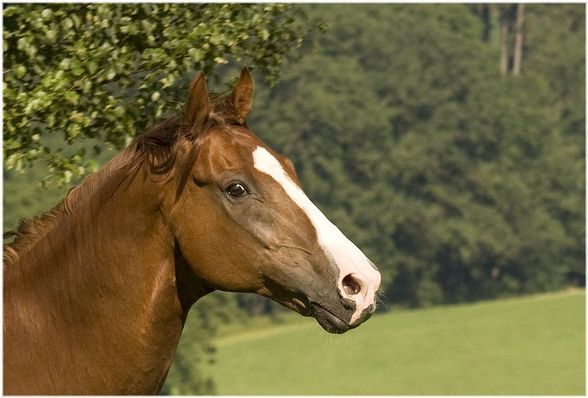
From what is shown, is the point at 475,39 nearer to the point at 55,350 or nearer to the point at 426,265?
the point at 426,265

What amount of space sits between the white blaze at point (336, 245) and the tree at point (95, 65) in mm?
2779

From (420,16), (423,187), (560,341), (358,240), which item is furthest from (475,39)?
(560,341)

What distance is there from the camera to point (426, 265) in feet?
319

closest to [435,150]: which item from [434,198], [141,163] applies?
[434,198]

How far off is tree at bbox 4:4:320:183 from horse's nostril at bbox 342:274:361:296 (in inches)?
129

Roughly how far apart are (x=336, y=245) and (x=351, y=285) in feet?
0.63

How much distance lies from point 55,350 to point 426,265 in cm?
9205

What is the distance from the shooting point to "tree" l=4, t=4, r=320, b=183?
861cm

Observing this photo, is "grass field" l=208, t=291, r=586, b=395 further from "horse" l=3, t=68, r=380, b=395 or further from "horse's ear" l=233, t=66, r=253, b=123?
"horse" l=3, t=68, r=380, b=395

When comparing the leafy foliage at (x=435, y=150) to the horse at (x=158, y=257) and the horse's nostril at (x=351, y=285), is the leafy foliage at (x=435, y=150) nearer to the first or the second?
the horse at (x=158, y=257)

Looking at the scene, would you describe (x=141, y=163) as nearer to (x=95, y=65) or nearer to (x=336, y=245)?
(x=336, y=245)

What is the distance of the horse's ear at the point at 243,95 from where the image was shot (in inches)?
249

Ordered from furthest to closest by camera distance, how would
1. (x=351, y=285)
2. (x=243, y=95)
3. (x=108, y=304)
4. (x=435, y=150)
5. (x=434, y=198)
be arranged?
(x=435, y=150) < (x=434, y=198) < (x=243, y=95) < (x=108, y=304) < (x=351, y=285)

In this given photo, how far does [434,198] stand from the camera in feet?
331
